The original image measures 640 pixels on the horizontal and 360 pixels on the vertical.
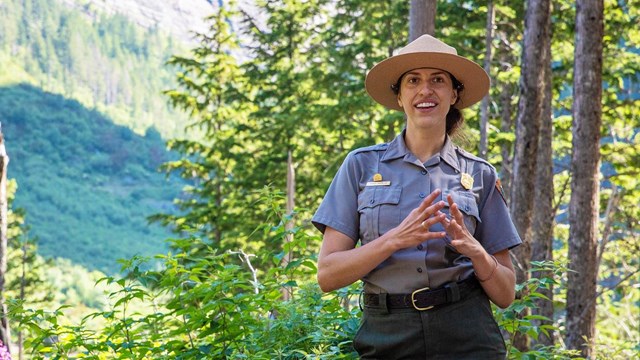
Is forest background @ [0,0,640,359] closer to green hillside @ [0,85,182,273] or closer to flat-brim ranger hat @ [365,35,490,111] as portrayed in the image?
flat-brim ranger hat @ [365,35,490,111]

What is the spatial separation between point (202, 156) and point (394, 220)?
29.7 meters

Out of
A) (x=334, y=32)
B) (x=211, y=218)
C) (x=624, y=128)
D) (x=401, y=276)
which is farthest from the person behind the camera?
(x=211, y=218)

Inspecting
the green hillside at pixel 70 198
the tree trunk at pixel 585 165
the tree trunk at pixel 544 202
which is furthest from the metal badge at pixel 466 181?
the green hillside at pixel 70 198

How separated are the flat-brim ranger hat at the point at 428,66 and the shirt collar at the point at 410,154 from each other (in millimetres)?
269

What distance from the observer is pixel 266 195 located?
538 cm

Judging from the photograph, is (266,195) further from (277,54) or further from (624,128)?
(277,54)

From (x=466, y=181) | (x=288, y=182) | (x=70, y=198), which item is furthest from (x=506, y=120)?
(x=70, y=198)

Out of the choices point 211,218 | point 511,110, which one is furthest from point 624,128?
point 211,218

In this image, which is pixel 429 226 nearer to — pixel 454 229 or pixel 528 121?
pixel 454 229

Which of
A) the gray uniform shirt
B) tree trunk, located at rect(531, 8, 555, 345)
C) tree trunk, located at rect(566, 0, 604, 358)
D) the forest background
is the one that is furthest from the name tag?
tree trunk, located at rect(531, 8, 555, 345)

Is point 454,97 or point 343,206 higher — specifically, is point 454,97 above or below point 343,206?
above

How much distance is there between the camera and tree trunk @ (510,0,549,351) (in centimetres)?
1104

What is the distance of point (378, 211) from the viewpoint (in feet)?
10.0

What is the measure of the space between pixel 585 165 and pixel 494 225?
8.54 metres
